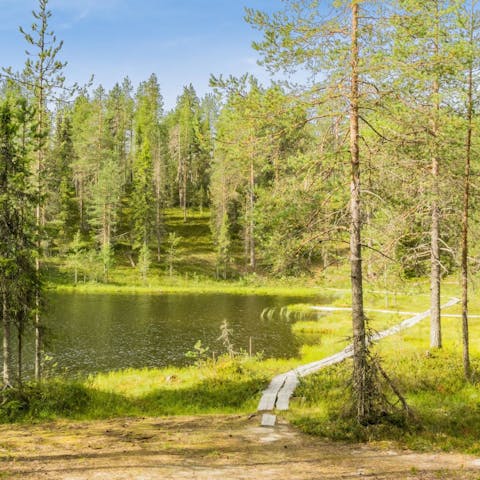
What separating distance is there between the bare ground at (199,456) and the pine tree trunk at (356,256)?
1.39m

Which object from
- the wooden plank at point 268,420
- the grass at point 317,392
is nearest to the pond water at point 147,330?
the grass at point 317,392

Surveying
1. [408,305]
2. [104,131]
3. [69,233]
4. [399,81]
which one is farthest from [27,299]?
[104,131]

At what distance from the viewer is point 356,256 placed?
11.7 m

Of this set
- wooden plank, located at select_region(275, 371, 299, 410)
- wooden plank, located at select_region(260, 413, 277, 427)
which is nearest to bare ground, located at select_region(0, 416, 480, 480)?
wooden plank, located at select_region(260, 413, 277, 427)

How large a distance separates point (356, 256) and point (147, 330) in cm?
2484

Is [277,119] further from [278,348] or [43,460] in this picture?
[278,348]

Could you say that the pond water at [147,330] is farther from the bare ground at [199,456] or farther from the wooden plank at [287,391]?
the wooden plank at [287,391]

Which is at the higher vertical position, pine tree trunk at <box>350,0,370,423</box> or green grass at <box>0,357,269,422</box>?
pine tree trunk at <box>350,0,370,423</box>

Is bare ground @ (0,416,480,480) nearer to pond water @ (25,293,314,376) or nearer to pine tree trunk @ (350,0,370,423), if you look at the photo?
pine tree trunk @ (350,0,370,423)

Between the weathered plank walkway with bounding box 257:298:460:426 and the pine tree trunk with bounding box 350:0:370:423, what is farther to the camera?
the weathered plank walkway with bounding box 257:298:460:426

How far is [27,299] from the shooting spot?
47.6 ft

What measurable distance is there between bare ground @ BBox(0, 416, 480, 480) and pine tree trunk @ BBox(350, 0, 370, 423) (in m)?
1.39

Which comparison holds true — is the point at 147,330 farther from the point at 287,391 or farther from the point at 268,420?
the point at 268,420

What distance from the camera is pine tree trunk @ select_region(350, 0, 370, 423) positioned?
1145 cm
